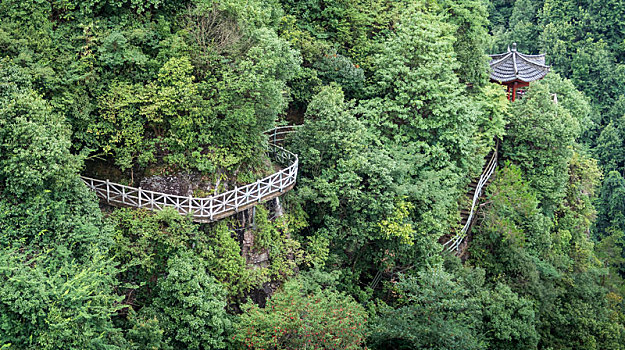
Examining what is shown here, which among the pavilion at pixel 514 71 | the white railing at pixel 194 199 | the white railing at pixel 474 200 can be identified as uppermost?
the white railing at pixel 194 199

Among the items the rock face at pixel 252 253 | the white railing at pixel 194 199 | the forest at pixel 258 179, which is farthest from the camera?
the rock face at pixel 252 253

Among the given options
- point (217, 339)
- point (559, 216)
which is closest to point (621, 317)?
point (559, 216)

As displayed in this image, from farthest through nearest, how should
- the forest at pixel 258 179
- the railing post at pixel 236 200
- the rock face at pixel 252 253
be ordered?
the rock face at pixel 252 253, the railing post at pixel 236 200, the forest at pixel 258 179

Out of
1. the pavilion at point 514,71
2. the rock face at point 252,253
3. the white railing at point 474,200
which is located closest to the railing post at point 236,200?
the rock face at point 252,253

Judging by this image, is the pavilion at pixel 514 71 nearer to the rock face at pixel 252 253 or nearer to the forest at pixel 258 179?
the forest at pixel 258 179

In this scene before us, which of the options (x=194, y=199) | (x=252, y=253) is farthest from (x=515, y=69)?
(x=194, y=199)

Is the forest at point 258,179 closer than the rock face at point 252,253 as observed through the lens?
Yes

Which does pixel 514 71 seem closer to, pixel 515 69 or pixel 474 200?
pixel 515 69

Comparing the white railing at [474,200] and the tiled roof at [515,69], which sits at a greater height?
the tiled roof at [515,69]
